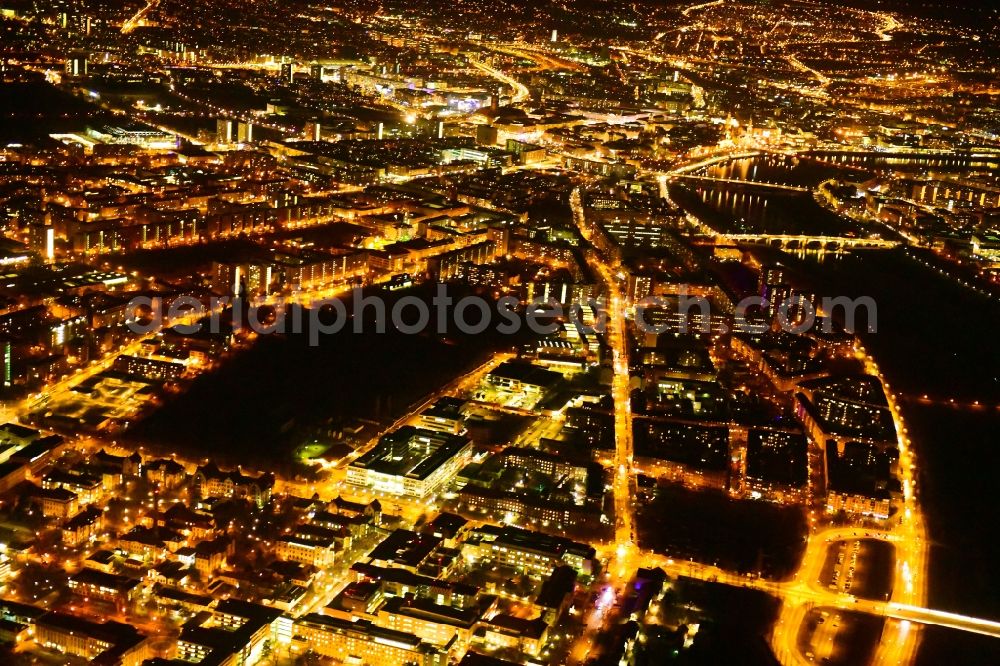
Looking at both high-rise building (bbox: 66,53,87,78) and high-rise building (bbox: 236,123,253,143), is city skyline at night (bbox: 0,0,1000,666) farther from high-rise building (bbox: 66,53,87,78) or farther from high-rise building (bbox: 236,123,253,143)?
high-rise building (bbox: 66,53,87,78)

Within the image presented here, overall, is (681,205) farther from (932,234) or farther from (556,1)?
(556,1)

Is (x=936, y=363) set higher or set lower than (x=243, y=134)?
lower

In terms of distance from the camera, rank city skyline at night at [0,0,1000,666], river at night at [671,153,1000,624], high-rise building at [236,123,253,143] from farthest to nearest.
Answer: high-rise building at [236,123,253,143]
river at night at [671,153,1000,624]
city skyline at night at [0,0,1000,666]

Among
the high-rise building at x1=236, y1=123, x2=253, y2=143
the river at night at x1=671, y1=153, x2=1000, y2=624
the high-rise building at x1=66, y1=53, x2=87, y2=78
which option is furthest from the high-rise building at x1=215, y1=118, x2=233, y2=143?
the river at night at x1=671, y1=153, x2=1000, y2=624

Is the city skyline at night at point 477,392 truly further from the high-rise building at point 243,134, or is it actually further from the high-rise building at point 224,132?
the high-rise building at point 224,132

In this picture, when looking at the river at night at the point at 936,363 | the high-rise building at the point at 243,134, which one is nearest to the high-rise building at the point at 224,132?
the high-rise building at the point at 243,134

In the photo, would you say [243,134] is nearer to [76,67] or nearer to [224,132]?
[224,132]

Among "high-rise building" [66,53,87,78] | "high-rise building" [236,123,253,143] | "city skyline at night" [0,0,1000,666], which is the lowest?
"city skyline at night" [0,0,1000,666]

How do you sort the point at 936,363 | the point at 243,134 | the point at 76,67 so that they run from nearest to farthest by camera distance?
1. the point at 936,363
2. the point at 243,134
3. the point at 76,67

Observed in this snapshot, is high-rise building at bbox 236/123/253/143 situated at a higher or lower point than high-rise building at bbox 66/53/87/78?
lower

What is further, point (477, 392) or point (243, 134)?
point (243, 134)

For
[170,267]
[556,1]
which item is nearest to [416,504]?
[170,267]

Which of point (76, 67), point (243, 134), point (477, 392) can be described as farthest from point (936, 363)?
point (76, 67)
